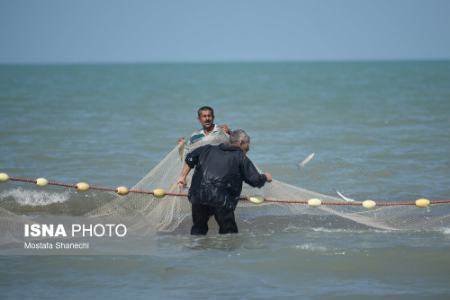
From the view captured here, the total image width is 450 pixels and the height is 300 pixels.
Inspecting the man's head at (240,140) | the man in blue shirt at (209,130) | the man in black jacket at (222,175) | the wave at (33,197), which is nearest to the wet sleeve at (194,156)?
the man in black jacket at (222,175)

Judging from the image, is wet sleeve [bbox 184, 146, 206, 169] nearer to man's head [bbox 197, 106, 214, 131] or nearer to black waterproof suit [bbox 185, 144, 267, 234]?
black waterproof suit [bbox 185, 144, 267, 234]

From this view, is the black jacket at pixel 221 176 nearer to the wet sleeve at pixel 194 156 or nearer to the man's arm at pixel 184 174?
the wet sleeve at pixel 194 156

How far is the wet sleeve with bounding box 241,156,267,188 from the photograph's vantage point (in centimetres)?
735

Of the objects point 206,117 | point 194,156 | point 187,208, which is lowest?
point 187,208

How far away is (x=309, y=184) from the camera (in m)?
12.5

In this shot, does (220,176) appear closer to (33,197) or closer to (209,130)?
(209,130)

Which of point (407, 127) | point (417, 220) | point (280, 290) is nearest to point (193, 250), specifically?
point (280, 290)

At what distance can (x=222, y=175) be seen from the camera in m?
7.41

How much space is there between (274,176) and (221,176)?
620 cm

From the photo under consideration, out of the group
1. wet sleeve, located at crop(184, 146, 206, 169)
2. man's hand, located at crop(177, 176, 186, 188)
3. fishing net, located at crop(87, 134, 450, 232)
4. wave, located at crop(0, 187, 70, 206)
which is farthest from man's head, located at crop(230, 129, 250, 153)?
wave, located at crop(0, 187, 70, 206)

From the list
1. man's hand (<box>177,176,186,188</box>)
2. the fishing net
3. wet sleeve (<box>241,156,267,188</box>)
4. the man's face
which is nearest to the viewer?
wet sleeve (<box>241,156,267,188</box>)

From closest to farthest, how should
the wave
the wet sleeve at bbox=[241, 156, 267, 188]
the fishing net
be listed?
the wet sleeve at bbox=[241, 156, 267, 188] → the fishing net → the wave

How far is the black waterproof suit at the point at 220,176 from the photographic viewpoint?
7418 millimetres

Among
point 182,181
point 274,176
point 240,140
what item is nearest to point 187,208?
point 182,181
